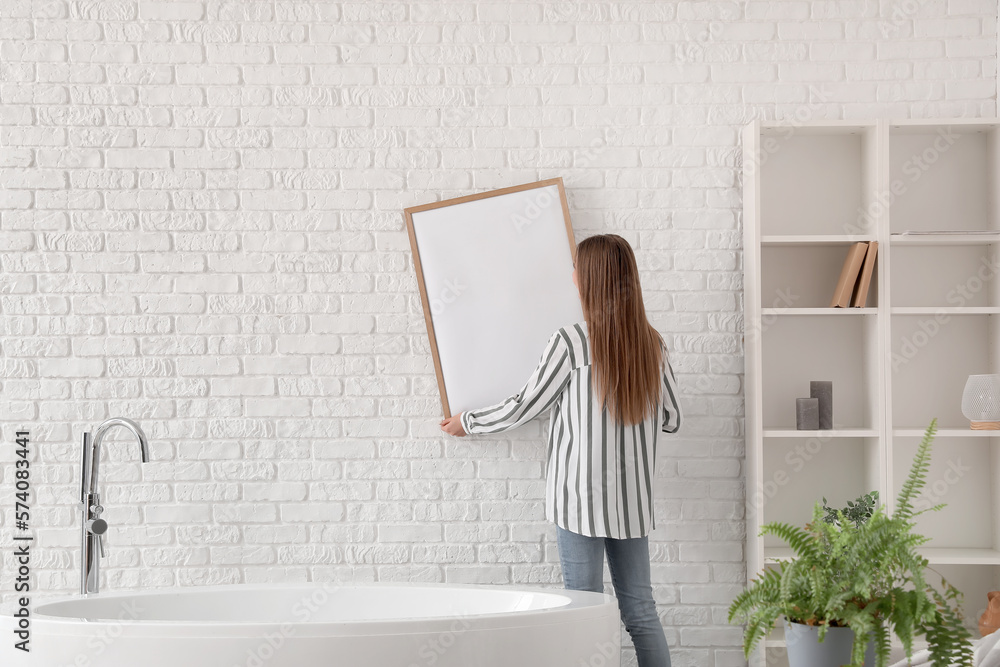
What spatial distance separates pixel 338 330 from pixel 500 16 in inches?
46.2

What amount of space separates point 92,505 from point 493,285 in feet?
4.40

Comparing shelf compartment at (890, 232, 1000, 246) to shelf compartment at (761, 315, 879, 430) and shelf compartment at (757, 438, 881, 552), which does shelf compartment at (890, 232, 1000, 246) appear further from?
shelf compartment at (757, 438, 881, 552)

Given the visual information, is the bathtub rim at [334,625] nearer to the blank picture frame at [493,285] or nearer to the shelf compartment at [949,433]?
the blank picture frame at [493,285]

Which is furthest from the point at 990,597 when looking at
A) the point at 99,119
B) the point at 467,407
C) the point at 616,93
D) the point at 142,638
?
the point at 99,119

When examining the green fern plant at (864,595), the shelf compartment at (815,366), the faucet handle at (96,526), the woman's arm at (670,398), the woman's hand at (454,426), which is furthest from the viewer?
the shelf compartment at (815,366)

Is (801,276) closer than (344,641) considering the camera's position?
No

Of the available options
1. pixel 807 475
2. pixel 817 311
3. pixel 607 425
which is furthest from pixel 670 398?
pixel 807 475

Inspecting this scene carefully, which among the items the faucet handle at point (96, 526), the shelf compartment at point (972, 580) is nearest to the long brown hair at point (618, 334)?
the shelf compartment at point (972, 580)

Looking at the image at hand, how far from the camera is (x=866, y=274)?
7.82 feet

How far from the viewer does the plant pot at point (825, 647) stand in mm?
1219

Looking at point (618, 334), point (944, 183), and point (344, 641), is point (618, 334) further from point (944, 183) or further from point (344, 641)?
point (944, 183)

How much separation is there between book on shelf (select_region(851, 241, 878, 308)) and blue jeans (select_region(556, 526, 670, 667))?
3.26ft

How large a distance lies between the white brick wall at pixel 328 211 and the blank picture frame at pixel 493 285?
0.09 m

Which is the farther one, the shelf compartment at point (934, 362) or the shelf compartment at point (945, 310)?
the shelf compartment at point (934, 362)
